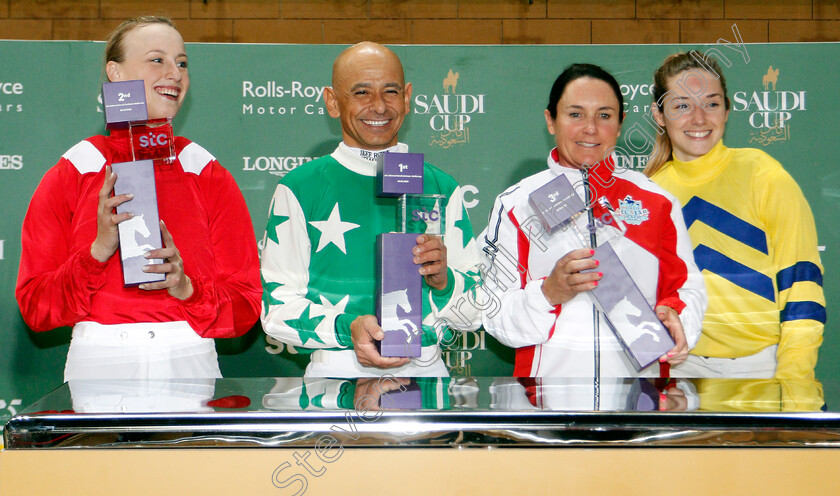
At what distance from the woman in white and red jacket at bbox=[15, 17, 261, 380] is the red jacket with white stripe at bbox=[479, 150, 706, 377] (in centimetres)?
69

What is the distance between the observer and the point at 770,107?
2184mm

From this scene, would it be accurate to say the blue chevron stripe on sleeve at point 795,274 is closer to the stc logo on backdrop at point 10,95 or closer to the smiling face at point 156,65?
the smiling face at point 156,65

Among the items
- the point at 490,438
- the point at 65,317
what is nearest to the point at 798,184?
the point at 490,438

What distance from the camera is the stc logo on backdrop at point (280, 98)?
2.19m

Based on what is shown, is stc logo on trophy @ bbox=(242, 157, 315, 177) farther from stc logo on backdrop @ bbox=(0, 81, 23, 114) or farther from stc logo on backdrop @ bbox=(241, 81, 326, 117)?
stc logo on backdrop @ bbox=(0, 81, 23, 114)

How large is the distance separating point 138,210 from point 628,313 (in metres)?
1.14

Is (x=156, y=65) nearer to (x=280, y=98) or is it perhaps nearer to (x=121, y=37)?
(x=121, y=37)

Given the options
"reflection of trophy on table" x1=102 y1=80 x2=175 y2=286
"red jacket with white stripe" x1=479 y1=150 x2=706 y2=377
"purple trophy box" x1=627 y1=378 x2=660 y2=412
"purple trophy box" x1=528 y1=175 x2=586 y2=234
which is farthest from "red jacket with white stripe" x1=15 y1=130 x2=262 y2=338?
"purple trophy box" x1=627 y1=378 x2=660 y2=412

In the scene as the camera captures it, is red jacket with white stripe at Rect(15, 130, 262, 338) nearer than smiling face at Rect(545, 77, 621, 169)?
Yes

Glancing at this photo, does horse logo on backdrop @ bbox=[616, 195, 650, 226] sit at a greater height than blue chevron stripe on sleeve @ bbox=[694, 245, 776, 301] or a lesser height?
greater

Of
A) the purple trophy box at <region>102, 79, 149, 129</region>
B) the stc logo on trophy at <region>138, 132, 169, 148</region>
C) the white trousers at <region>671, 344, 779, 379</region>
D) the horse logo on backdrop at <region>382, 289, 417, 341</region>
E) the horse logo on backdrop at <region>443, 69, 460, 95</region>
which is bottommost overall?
the white trousers at <region>671, 344, 779, 379</region>

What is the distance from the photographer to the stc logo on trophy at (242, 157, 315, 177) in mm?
2172

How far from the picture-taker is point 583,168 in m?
2.07

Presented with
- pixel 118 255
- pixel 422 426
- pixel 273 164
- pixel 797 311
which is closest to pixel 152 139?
pixel 118 255
